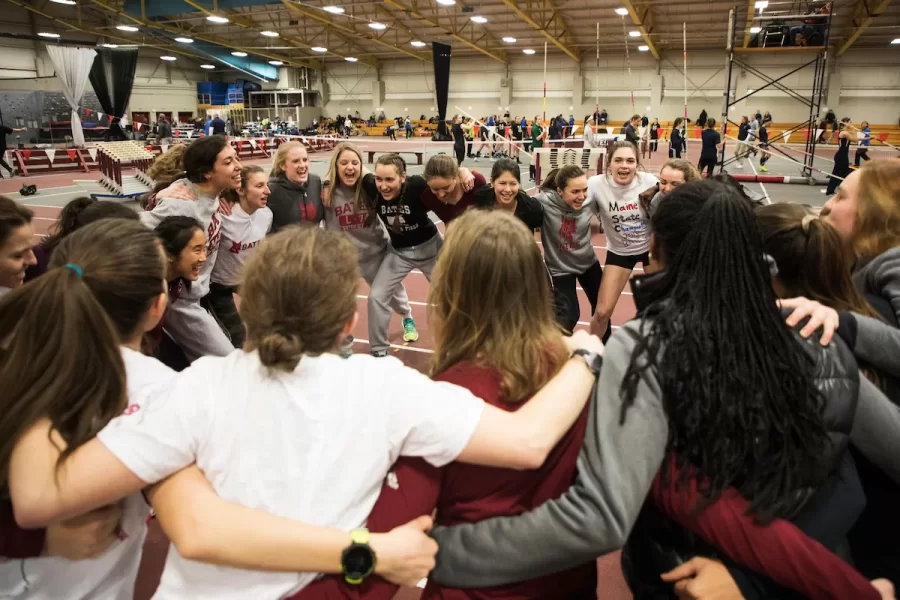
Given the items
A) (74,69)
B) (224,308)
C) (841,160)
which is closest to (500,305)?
(224,308)

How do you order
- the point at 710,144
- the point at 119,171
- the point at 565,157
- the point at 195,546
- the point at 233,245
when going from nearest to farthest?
the point at 195,546, the point at 233,245, the point at 119,171, the point at 565,157, the point at 710,144

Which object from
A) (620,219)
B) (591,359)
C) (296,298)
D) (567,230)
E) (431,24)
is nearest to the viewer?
(296,298)

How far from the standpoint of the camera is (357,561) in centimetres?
120

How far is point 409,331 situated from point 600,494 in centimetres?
428

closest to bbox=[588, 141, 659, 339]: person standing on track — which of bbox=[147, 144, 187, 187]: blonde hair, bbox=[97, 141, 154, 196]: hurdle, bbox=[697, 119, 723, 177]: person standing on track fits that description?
bbox=[147, 144, 187, 187]: blonde hair

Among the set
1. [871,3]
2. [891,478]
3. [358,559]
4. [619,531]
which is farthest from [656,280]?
[871,3]

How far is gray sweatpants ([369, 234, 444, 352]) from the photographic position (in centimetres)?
468

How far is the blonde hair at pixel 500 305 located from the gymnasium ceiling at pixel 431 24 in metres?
21.1

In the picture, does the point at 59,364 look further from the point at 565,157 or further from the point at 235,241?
the point at 565,157

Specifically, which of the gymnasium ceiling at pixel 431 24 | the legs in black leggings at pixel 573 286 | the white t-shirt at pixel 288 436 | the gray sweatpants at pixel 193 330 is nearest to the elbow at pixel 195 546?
the white t-shirt at pixel 288 436

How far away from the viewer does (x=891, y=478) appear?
1.46 m

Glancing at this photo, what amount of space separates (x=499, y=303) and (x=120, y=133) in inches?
944

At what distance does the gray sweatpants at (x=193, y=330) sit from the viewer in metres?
3.30

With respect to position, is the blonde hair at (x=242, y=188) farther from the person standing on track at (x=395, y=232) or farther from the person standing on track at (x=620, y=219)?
the person standing on track at (x=620, y=219)
